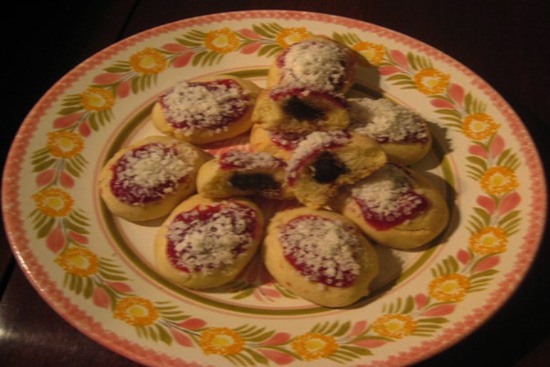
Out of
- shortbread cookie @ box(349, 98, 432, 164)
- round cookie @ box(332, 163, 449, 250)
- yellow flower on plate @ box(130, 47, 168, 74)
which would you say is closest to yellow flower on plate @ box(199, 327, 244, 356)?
round cookie @ box(332, 163, 449, 250)

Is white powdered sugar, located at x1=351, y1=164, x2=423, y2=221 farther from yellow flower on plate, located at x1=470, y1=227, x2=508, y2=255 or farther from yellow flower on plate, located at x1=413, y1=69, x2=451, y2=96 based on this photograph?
yellow flower on plate, located at x1=413, y1=69, x2=451, y2=96

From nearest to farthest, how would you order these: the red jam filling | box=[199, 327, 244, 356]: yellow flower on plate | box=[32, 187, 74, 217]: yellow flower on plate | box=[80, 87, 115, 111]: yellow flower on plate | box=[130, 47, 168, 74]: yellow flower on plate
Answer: box=[199, 327, 244, 356]: yellow flower on plate, box=[32, 187, 74, 217]: yellow flower on plate, the red jam filling, box=[80, 87, 115, 111]: yellow flower on plate, box=[130, 47, 168, 74]: yellow flower on plate

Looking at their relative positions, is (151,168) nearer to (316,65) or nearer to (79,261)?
(79,261)

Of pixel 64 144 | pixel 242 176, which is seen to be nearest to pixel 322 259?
pixel 242 176

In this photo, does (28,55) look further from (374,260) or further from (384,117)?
(374,260)

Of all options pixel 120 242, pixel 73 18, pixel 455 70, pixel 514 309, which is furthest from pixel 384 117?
pixel 73 18

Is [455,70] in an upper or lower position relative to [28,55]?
upper
